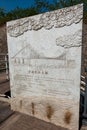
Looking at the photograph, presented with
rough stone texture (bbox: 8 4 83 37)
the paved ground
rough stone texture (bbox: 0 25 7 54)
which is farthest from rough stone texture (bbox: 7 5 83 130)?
rough stone texture (bbox: 0 25 7 54)

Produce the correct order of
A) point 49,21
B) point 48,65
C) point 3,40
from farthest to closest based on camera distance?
1. point 3,40
2. point 48,65
3. point 49,21

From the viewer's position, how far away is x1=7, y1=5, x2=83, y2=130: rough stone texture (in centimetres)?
253

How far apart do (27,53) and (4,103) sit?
1.61m

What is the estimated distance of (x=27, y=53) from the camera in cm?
303

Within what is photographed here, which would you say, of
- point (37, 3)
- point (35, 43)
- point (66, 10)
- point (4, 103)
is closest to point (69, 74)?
point (35, 43)

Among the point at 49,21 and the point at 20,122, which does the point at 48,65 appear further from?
the point at 20,122

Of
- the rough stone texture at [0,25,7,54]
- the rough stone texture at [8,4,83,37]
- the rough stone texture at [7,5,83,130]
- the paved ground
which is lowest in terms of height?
the paved ground

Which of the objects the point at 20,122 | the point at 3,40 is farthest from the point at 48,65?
the point at 3,40

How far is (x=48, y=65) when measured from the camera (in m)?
2.81

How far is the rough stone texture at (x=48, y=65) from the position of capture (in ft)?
8.29

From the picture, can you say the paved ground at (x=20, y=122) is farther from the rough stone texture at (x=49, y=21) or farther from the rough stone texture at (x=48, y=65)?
the rough stone texture at (x=49, y=21)

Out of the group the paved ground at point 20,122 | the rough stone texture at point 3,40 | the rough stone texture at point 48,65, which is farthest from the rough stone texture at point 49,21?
the rough stone texture at point 3,40

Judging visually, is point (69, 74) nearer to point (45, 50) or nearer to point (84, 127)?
point (45, 50)

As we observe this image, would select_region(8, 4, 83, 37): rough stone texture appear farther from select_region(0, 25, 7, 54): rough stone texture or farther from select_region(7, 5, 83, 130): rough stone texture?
select_region(0, 25, 7, 54): rough stone texture
